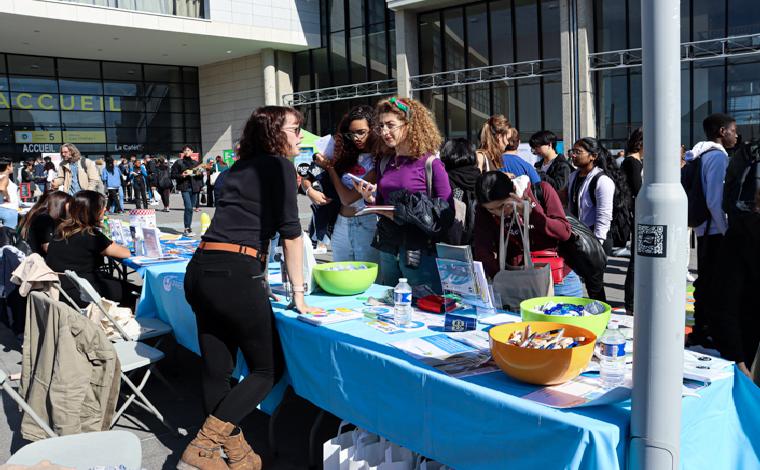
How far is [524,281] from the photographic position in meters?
2.72

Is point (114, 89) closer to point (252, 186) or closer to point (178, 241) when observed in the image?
point (178, 241)

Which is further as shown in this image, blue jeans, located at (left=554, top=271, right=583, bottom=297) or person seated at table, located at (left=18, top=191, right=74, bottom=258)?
person seated at table, located at (left=18, top=191, right=74, bottom=258)

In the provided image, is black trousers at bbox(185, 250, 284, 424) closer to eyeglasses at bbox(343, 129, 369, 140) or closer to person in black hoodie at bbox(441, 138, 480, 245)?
eyeglasses at bbox(343, 129, 369, 140)

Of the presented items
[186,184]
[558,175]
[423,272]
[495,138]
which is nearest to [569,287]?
[423,272]

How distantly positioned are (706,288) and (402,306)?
5.34ft

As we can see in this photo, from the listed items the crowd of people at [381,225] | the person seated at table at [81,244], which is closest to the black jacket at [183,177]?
the crowd of people at [381,225]

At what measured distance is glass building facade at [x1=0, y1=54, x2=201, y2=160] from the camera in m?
26.2

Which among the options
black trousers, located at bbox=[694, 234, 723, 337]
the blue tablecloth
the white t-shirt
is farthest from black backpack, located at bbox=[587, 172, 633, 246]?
the white t-shirt

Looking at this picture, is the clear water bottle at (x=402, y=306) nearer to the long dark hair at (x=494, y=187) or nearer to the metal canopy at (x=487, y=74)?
the long dark hair at (x=494, y=187)

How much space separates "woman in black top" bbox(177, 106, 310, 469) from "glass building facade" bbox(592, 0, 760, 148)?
16921mm

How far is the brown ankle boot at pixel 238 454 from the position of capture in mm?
2768

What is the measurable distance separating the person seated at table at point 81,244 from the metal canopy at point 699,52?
16.4m

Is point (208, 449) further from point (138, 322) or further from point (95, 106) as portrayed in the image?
point (95, 106)

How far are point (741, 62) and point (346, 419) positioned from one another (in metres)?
20.4
